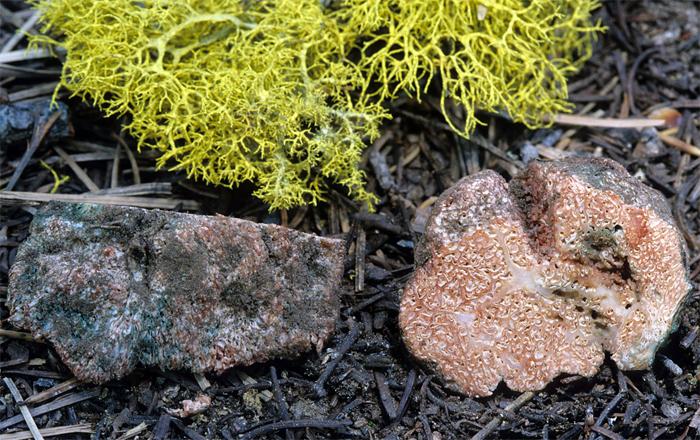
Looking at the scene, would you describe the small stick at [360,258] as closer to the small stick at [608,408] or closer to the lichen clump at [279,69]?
the lichen clump at [279,69]

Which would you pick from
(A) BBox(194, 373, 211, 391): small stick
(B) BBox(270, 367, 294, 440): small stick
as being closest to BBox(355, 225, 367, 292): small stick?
(B) BBox(270, 367, 294, 440): small stick

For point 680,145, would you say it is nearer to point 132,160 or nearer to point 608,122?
point 608,122

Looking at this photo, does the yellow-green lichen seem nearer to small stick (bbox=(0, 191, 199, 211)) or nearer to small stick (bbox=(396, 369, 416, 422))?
small stick (bbox=(0, 191, 199, 211))

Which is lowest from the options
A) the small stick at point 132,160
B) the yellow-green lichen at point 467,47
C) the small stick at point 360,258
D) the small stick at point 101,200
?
the small stick at point 360,258

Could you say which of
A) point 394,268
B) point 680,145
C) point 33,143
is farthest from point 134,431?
point 680,145

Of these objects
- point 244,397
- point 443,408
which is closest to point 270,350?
point 244,397

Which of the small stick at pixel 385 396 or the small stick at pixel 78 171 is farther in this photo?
the small stick at pixel 78 171

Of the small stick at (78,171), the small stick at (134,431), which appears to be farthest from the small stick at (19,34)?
the small stick at (134,431)
